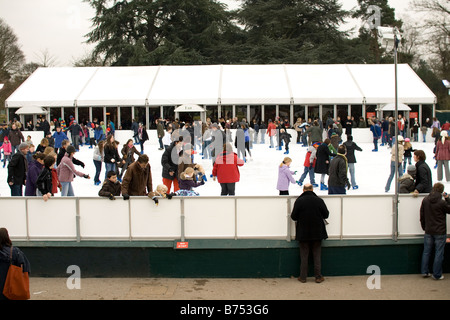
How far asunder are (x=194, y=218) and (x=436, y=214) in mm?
3401

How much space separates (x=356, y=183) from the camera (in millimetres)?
14094

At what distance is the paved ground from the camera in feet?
23.9

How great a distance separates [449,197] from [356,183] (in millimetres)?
6056

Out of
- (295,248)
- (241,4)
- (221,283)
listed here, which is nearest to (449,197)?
(295,248)

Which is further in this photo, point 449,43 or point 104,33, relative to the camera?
point 104,33

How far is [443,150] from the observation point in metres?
13.6

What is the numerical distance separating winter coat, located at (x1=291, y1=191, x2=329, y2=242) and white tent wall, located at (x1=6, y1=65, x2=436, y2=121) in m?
20.6

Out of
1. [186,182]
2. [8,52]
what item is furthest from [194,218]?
[8,52]

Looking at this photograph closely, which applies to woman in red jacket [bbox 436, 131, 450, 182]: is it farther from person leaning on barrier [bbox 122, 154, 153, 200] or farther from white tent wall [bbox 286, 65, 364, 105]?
white tent wall [bbox 286, 65, 364, 105]

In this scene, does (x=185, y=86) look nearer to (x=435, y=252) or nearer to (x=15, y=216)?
(x=15, y=216)

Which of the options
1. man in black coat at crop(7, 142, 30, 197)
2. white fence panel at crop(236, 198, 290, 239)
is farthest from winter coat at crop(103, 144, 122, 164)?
white fence panel at crop(236, 198, 290, 239)

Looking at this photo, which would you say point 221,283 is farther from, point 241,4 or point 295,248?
point 241,4

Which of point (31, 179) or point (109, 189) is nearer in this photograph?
point (109, 189)

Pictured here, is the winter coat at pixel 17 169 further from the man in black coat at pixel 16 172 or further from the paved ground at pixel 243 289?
the paved ground at pixel 243 289
